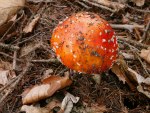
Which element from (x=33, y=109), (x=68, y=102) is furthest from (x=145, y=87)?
(x=33, y=109)

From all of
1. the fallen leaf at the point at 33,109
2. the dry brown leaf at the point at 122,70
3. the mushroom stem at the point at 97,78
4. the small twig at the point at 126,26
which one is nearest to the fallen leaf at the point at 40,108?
the fallen leaf at the point at 33,109

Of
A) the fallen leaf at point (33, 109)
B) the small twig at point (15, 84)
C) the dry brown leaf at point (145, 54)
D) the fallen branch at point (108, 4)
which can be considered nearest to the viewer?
the fallen leaf at point (33, 109)

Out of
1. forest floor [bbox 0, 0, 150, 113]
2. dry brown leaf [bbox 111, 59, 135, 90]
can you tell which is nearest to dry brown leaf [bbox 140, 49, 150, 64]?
forest floor [bbox 0, 0, 150, 113]

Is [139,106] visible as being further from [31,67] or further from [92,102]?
[31,67]

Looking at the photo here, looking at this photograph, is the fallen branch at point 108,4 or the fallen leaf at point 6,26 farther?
the fallen branch at point 108,4

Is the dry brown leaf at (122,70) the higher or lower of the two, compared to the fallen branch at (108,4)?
lower

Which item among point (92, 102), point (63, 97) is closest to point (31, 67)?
point (63, 97)

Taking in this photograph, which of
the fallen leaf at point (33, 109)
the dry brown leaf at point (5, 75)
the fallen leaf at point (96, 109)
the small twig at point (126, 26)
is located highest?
the small twig at point (126, 26)

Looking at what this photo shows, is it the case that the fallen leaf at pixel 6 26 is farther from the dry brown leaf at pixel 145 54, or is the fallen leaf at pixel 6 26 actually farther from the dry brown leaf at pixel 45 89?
the dry brown leaf at pixel 145 54
